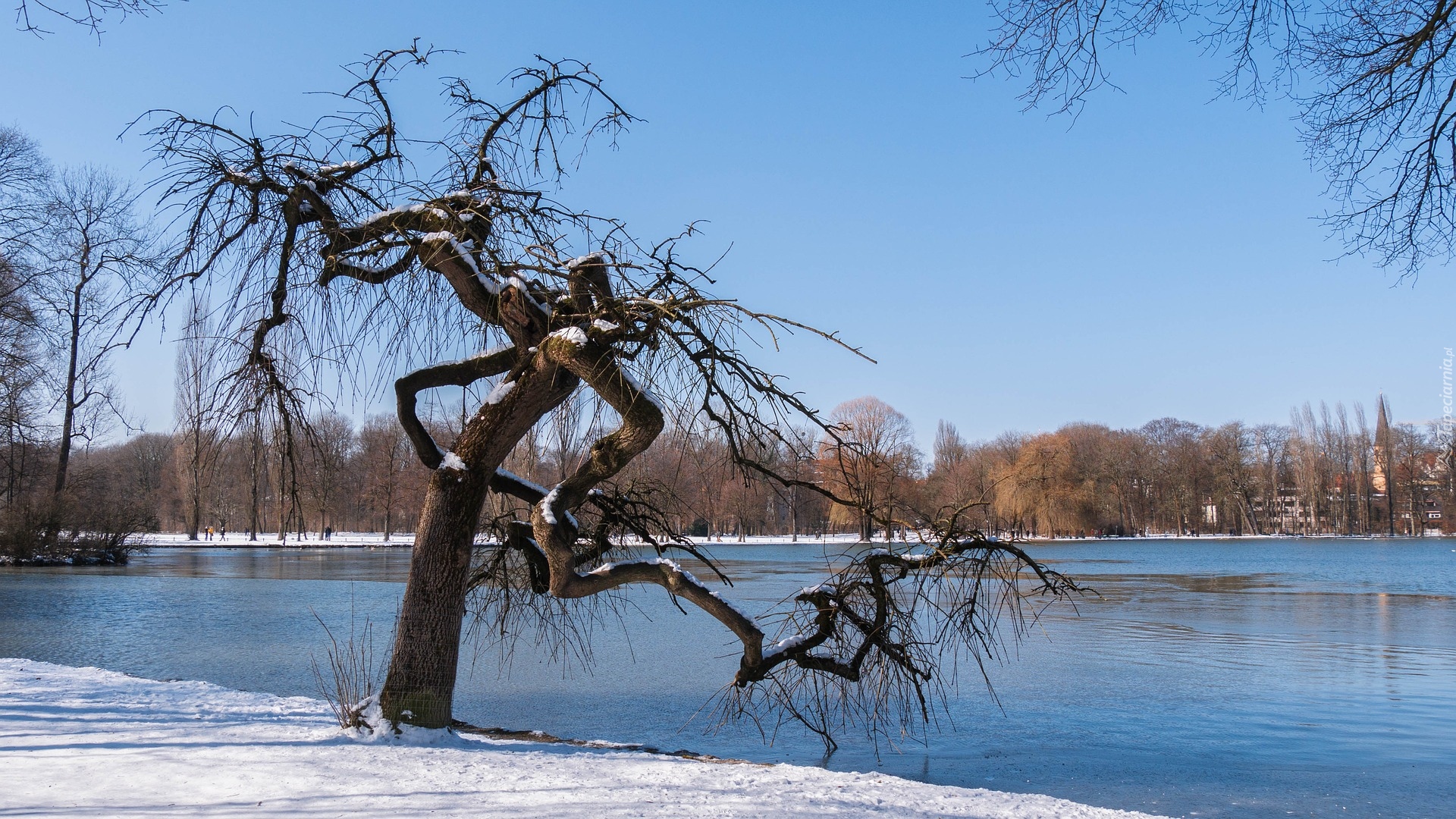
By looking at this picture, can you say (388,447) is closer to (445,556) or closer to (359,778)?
(445,556)

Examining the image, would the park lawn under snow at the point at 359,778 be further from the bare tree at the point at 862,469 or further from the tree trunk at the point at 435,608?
the bare tree at the point at 862,469

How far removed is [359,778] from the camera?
4.68 meters

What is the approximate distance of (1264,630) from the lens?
16.9m

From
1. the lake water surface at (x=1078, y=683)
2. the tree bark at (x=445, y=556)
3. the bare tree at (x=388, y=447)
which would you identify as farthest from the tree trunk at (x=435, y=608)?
the lake water surface at (x=1078, y=683)

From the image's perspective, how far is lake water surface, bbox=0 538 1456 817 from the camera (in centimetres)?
761

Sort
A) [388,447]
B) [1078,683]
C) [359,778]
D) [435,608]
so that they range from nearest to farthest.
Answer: [359,778] < [435,608] < [1078,683] < [388,447]

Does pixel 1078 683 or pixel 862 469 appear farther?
pixel 1078 683

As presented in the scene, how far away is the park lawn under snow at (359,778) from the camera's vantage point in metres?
4.16

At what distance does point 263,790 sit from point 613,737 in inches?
167

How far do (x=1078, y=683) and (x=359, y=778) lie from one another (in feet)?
30.7

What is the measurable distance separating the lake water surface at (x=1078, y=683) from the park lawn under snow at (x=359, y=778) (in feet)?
7.51

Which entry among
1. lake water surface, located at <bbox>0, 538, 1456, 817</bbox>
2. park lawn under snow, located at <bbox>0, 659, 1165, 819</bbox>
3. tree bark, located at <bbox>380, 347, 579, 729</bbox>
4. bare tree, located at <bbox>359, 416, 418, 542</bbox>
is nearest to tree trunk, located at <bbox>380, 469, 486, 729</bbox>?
tree bark, located at <bbox>380, 347, 579, 729</bbox>

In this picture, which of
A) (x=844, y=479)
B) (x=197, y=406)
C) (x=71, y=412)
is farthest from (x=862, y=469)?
(x=71, y=412)

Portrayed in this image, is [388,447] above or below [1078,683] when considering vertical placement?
above
